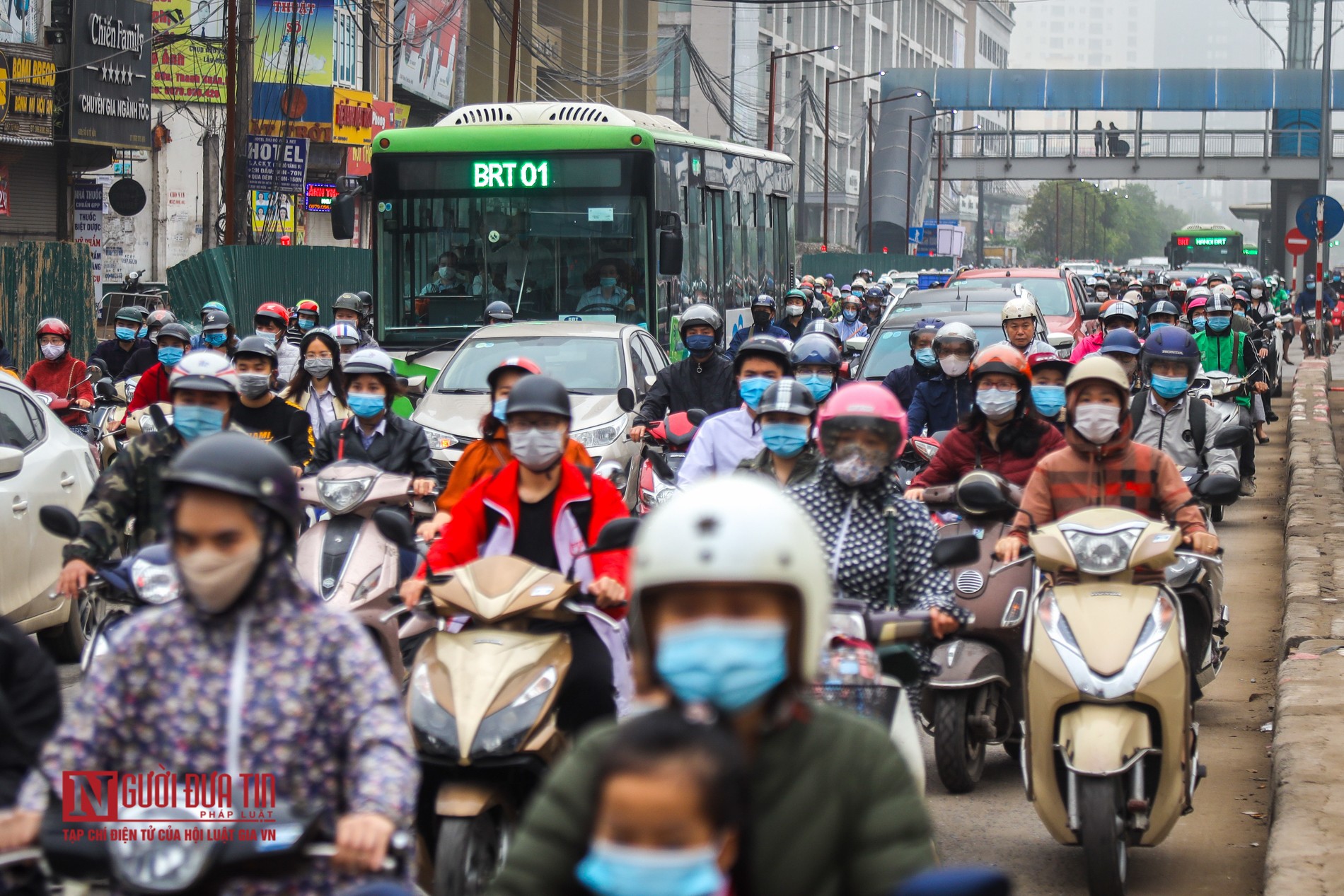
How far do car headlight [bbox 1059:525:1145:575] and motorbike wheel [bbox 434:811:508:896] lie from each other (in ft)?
6.59

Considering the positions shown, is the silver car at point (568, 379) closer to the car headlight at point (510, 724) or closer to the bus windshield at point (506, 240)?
the bus windshield at point (506, 240)

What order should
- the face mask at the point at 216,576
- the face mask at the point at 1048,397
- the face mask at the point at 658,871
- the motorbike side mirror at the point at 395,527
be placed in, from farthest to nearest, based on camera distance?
the face mask at the point at 1048,397 → the motorbike side mirror at the point at 395,527 → the face mask at the point at 216,576 → the face mask at the point at 658,871

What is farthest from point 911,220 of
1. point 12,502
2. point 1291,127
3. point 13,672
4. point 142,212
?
point 13,672

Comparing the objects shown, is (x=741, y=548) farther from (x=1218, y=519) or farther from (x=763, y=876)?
(x=1218, y=519)

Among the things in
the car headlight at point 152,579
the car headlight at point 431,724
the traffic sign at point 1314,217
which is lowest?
the car headlight at point 431,724

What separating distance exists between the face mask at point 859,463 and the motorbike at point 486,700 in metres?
0.65

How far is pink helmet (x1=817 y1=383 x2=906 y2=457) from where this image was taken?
5.54 m

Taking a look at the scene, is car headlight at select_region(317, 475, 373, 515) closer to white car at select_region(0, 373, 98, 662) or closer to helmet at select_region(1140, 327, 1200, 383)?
white car at select_region(0, 373, 98, 662)

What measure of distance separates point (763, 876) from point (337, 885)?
1.05 m

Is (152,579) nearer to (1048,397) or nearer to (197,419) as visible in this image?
(197,419)

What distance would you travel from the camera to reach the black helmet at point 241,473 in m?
3.23

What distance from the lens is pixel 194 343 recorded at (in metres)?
16.1

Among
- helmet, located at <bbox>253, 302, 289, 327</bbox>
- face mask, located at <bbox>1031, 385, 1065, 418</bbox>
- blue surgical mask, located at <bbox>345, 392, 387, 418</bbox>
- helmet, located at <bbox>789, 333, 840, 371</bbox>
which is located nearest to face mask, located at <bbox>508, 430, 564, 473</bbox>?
blue surgical mask, located at <bbox>345, 392, 387, 418</bbox>

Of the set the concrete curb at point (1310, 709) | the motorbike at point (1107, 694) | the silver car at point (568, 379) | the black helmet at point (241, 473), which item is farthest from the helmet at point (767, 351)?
the black helmet at point (241, 473)
